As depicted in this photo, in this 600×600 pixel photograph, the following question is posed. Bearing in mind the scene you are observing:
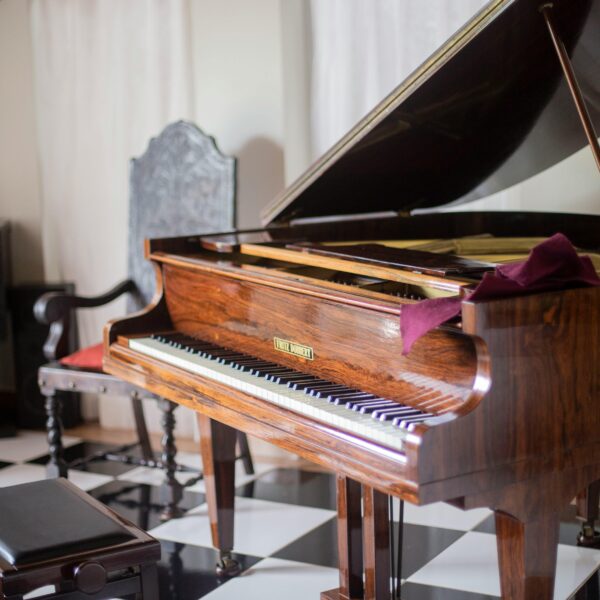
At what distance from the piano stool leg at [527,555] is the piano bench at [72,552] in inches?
28.7

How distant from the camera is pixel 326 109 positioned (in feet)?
13.4

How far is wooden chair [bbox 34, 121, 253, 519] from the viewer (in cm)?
365

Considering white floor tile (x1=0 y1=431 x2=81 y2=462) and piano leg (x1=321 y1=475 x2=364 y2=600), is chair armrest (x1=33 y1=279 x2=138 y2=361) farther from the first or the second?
piano leg (x1=321 y1=475 x2=364 y2=600)

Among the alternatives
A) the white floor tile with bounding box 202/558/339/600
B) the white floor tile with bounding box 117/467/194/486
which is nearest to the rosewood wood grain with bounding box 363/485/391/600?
the white floor tile with bounding box 202/558/339/600

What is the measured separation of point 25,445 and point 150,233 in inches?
49.6

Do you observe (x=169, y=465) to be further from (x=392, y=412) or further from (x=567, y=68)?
(x=567, y=68)

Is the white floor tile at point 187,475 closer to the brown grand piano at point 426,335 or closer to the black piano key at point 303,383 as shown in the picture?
the brown grand piano at point 426,335

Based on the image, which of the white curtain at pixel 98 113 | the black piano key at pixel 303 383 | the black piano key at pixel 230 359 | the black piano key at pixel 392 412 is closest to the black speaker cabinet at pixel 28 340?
the white curtain at pixel 98 113

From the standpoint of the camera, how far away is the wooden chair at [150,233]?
3.65 metres

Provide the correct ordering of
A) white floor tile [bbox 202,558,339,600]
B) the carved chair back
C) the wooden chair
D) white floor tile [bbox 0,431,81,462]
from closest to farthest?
white floor tile [bbox 202,558,339,600] → the wooden chair → the carved chair back → white floor tile [bbox 0,431,81,462]

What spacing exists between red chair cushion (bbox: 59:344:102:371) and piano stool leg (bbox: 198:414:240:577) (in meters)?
0.92

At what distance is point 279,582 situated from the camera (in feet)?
9.59

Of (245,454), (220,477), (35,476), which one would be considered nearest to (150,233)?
(245,454)

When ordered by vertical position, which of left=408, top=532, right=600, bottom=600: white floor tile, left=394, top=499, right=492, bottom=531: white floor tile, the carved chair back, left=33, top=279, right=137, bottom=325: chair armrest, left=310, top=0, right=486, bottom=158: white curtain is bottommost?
left=394, top=499, right=492, bottom=531: white floor tile
